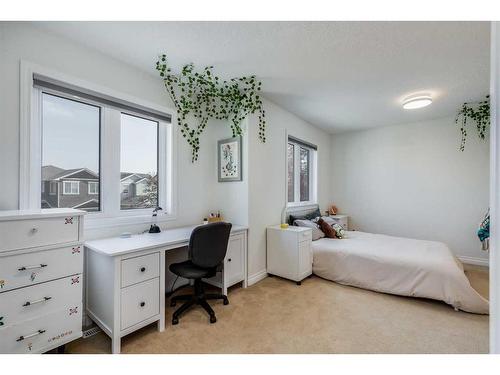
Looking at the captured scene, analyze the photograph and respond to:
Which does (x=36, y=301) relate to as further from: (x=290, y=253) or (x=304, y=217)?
(x=304, y=217)

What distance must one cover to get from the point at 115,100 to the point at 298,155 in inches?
115

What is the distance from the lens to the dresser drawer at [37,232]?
129cm

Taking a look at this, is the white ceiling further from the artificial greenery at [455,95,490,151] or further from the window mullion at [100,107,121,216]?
the window mullion at [100,107,121,216]

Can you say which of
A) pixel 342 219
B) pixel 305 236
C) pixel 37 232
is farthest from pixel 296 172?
pixel 37 232

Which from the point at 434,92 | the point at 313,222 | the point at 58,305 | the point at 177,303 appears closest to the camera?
the point at 58,305

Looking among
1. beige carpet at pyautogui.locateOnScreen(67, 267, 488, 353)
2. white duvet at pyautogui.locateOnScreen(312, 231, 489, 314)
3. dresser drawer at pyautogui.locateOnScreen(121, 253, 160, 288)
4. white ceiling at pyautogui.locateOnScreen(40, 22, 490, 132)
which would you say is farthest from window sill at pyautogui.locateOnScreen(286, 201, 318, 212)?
dresser drawer at pyautogui.locateOnScreen(121, 253, 160, 288)

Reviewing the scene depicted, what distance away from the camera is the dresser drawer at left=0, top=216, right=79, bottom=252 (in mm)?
1295

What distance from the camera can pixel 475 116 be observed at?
A: 134 inches

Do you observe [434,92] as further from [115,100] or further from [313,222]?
[115,100]

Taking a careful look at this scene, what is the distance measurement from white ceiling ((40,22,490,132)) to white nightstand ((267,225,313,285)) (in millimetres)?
1778
